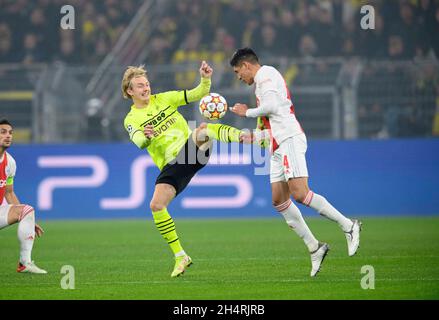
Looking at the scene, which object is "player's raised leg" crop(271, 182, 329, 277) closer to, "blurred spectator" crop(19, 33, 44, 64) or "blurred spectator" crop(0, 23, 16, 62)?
"blurred spectator" crop(19, 33, 44, 64)

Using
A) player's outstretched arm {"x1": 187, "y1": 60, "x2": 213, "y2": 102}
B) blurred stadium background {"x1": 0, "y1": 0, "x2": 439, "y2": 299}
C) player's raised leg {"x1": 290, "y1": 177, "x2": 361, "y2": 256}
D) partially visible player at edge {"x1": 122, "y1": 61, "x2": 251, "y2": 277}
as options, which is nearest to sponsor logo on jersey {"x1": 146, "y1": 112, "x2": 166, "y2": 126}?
partially visible player at edge {"x1": 122, "y1": 61, "x2": 251, "y2": 277}

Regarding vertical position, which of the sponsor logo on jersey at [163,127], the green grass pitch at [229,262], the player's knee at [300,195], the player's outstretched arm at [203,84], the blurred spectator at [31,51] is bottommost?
the green grass pitch at [229,262]

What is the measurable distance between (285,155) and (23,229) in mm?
3022

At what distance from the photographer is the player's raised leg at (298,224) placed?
29.8ft

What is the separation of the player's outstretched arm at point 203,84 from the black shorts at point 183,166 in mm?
480

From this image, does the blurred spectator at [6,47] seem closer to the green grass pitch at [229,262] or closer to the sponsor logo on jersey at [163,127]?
the green grass pitch at [229,262]

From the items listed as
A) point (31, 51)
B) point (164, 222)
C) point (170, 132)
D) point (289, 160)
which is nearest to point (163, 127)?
point (170, 132)

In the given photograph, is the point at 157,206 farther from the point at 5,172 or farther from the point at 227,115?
the point at 227,115

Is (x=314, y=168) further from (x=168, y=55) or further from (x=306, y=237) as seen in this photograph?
(x=306, y=237)

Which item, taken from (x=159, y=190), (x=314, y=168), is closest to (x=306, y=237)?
(x=159, y=190)

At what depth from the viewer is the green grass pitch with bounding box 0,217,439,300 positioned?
8.09 meters

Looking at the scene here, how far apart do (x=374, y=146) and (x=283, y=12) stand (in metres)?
4.80

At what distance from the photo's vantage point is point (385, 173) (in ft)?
54.5

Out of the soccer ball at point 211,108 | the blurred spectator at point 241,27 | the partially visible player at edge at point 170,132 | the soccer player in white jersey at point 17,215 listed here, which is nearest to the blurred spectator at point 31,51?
the blurred spectator at point 241,27
